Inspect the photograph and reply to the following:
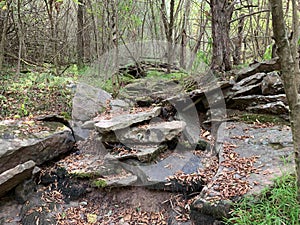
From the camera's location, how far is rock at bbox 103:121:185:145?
336 centimetres

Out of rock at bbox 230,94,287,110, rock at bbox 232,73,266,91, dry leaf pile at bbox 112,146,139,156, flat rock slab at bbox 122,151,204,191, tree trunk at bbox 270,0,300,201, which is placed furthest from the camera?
rock at bbox 232,73,266,91

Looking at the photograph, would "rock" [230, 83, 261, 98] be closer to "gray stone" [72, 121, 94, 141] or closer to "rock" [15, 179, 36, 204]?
"gray stone" [72, 121, 94, 141]

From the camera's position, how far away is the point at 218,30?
470 cm

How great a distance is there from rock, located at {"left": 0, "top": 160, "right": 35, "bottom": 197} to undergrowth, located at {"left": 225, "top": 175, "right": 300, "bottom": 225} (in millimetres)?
2284

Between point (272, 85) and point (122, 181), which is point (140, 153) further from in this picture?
point (272, 85)

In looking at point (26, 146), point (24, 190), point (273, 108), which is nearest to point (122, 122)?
point (26, 146)

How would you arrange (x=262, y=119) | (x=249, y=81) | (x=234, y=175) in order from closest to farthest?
1. (x=234, y=175)
2. (x=262, y=119)
3. (x=249, y=81)

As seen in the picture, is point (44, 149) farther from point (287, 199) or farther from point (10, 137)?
point (287, 199)

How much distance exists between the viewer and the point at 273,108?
3.42 metres

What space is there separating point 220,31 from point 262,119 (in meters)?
2.06

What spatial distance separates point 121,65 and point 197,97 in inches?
165

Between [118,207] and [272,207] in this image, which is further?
A: [118,207]

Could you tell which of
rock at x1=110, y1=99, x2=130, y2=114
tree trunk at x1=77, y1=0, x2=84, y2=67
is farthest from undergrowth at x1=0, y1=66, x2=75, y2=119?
tree trunk at x1=77, y1=0, x2=84, y2=67

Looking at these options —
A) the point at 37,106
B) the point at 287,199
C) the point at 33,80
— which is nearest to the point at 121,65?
the point at 33,80
